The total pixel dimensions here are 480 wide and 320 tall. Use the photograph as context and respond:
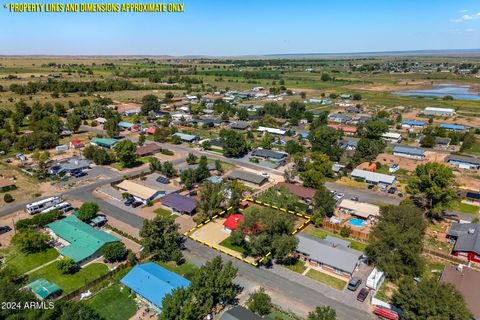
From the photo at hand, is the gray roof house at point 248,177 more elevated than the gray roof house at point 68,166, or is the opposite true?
the gray roof house at point 68,166

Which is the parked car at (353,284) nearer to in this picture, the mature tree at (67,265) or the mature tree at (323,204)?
the mature tree at (323,204)

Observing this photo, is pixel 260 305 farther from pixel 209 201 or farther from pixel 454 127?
pixel 454 127

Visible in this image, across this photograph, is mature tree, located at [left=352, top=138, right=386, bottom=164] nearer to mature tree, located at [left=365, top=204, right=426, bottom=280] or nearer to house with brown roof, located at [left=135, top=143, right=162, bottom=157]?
mature tree, located at [left=365, top=204, right=426, bottom=280]

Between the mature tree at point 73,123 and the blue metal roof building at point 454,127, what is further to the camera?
the blue metal roof building at point 454,127

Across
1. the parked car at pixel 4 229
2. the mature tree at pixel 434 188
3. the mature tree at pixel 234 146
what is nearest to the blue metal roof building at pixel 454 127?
the mature tree at pixel 434 188

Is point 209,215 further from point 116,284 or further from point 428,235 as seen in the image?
point 428,235

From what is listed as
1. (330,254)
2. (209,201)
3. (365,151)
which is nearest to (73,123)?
(209,201)

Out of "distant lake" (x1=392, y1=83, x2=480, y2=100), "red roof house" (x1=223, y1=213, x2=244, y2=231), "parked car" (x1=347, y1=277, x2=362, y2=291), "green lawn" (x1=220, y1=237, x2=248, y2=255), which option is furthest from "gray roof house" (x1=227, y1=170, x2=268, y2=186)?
"distant lake" (x1=392, y1=83, x2=480, y2=100)
